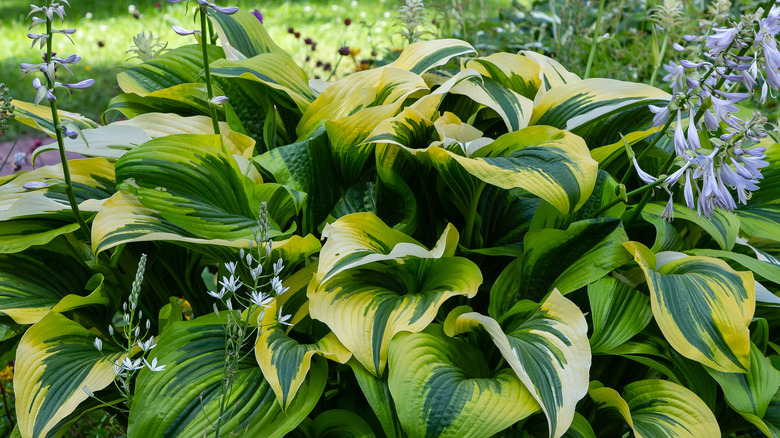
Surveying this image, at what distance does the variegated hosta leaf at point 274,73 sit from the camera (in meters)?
1.78

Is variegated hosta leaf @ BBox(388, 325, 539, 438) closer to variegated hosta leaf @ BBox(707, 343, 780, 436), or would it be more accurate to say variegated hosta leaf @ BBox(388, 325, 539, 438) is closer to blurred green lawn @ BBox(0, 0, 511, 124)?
variegated hosta leaf @ BBox(707, 343, 780, 436)

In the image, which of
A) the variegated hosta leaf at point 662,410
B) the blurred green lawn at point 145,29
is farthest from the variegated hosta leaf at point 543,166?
the blurred green lawn at point 145,29

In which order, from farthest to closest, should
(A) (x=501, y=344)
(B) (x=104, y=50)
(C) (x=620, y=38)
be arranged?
(B) (x=104, y=50)
(C) (x=620, y=38)
(A) (x=501, y=344)

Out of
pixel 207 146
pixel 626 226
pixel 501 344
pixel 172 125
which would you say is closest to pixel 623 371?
pixel 626 226

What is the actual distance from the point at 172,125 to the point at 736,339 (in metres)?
1.54

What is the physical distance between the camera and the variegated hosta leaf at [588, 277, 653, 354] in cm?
146

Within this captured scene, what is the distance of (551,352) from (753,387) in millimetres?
467

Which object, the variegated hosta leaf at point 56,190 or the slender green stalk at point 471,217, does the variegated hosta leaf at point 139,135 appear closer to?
the variegated hosta leaf at point 56,190

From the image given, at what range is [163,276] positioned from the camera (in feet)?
6.27

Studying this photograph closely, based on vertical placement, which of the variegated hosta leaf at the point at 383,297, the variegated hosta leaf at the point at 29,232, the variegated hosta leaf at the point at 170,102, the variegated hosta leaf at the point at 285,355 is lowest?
the variegated hosta leaf at the point at 285,355

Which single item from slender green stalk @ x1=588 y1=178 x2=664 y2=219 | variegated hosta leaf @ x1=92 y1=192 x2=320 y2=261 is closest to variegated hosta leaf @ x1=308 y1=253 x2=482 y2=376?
variegated hosta leaf @ x1=92 y1=192 x2=320 y2=261

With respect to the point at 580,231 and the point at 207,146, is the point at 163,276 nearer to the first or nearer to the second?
the point at 207,146

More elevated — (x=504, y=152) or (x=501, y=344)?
(x=504, y=152)

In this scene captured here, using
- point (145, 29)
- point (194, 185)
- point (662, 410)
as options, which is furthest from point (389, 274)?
point (145, 29)
